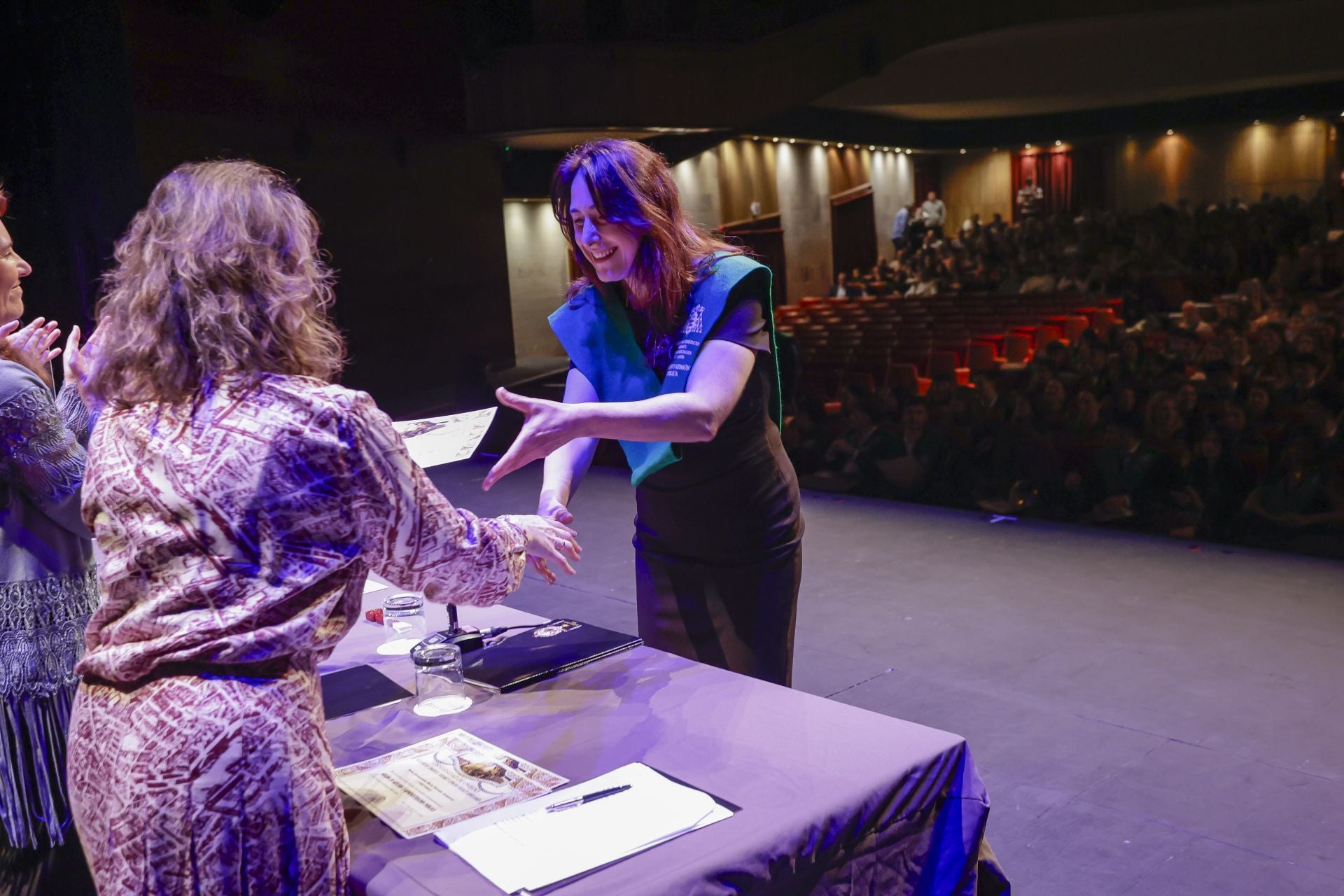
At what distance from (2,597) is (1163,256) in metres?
12.3

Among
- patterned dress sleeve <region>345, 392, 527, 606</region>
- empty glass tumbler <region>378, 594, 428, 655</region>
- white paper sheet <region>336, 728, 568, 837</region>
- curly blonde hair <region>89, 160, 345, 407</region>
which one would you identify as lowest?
empty glass tumbler <region>378, 594, 428, 655</region>

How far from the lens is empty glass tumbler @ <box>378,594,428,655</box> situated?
186 centimetres

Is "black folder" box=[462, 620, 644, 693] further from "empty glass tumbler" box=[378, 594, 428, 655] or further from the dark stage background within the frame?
the dark stage background

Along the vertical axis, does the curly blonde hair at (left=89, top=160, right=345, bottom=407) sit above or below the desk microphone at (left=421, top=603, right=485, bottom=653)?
above

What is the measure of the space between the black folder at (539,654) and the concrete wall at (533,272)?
10.4 metres

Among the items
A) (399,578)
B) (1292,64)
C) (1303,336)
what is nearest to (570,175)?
(399,578)

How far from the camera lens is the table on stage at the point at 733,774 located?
113 cm

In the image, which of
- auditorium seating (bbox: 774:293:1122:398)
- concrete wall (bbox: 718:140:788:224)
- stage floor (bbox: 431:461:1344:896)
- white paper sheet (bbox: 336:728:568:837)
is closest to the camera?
white paper sheet (bbox: 336:728:568:837)

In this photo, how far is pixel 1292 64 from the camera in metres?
13.1

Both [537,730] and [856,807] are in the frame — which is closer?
[856,807]

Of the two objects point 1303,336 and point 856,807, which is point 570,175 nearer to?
point 856,807

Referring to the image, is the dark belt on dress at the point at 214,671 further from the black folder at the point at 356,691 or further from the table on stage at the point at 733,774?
the black folder at the point at 356,691

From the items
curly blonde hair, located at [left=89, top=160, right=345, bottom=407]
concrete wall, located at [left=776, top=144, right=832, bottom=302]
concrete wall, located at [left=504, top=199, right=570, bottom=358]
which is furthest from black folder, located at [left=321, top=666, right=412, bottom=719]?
concrete wall, located at [left=776, top=144, right=832, bottom=302]

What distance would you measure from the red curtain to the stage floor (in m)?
14.0
